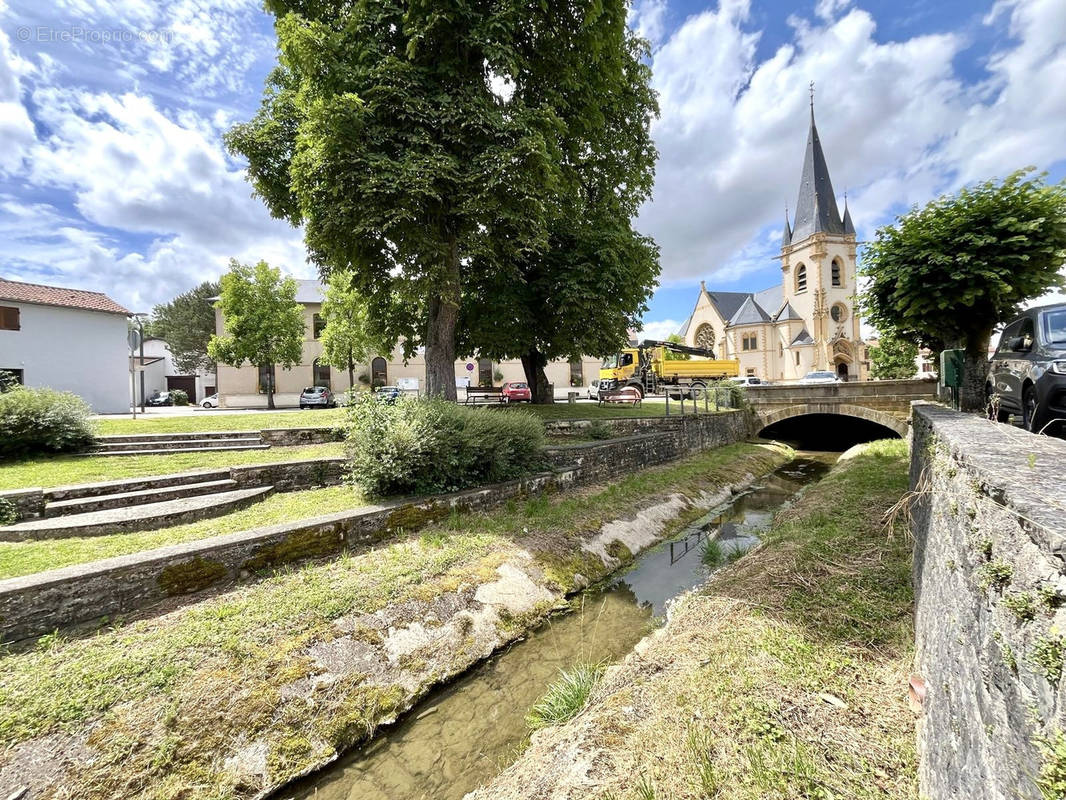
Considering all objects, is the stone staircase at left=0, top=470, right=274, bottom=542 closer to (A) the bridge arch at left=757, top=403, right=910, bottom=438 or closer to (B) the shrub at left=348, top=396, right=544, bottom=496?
(B) the shrub at left=348, top=396, right=544, bottom=496

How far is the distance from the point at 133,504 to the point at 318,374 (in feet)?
105

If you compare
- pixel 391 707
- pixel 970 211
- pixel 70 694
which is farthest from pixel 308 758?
pixel 970 211

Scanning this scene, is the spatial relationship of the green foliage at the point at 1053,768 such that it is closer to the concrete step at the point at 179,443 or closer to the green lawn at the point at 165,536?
the green lawn at the point at 165,536

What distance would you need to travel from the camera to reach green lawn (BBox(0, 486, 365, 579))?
173 inches

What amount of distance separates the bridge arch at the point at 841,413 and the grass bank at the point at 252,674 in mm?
17913

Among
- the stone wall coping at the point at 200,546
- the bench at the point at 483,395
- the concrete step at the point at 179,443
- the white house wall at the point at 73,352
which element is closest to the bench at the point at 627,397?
the bench at the point at 483,395

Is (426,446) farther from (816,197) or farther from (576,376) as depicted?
(816,197)

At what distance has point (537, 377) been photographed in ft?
54.5

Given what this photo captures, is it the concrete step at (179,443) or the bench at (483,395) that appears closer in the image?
the concrete step at (179,443)

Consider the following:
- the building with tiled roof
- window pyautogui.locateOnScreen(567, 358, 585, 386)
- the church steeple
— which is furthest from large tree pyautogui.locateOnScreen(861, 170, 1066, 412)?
the church steeple

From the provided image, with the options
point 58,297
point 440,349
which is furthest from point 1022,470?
point 58,297

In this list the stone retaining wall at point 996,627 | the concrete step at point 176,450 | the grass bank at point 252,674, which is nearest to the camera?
the stone retaining wall at point 996,627

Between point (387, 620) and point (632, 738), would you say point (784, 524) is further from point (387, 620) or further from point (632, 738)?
point (387, 620)

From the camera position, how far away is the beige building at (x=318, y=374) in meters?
33.5
